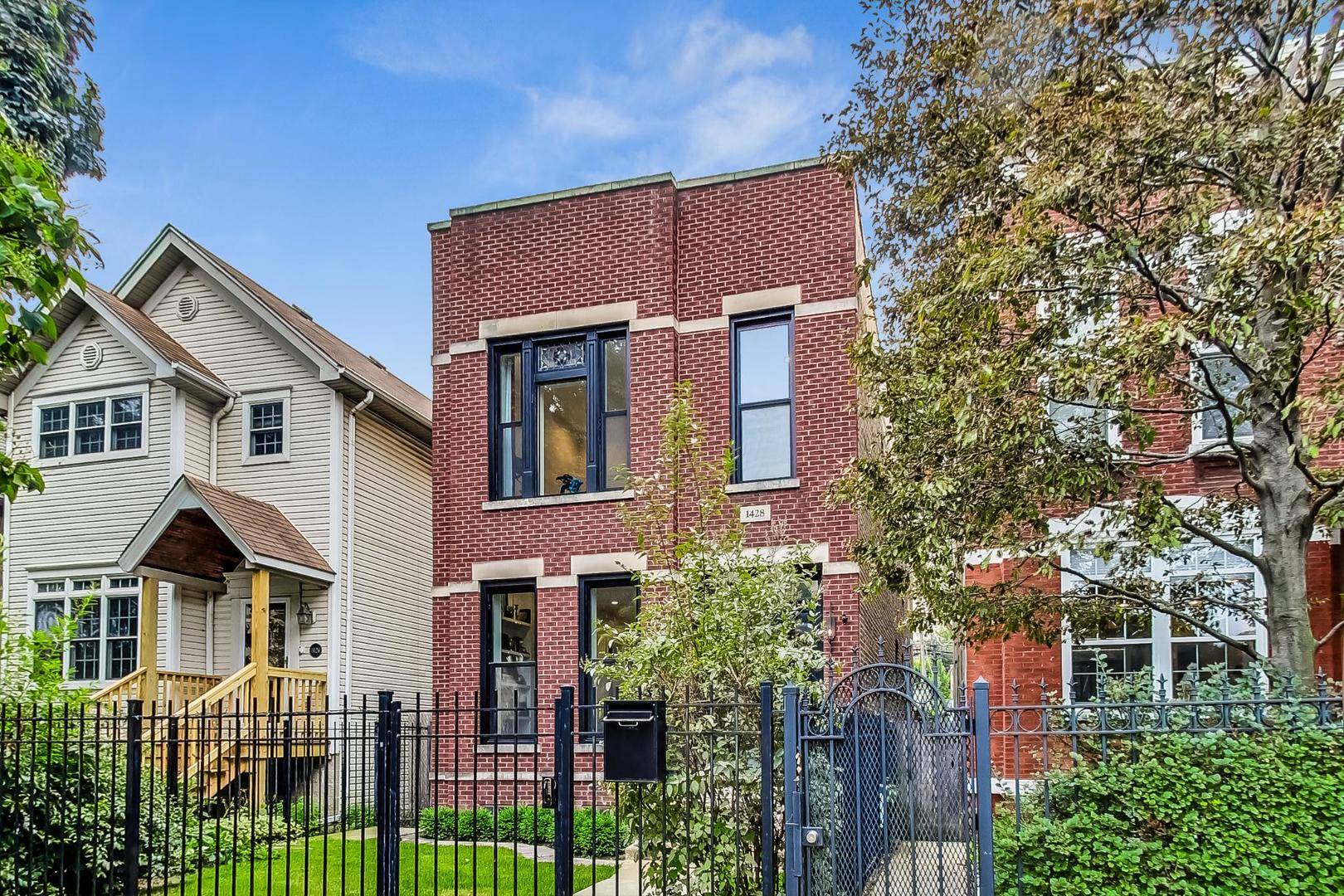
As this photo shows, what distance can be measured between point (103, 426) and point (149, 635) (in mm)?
4100

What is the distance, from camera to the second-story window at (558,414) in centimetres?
1402

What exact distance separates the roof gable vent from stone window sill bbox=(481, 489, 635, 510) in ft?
25.0

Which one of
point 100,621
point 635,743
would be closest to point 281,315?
point 100,621

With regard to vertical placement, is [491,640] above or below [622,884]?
above

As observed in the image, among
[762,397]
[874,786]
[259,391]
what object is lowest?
[874,786]

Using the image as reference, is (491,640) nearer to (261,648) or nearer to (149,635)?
(261,648)

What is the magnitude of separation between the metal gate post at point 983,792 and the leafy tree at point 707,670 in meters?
1.24

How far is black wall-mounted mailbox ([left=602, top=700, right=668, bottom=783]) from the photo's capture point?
6578 mm

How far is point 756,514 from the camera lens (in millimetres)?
12984

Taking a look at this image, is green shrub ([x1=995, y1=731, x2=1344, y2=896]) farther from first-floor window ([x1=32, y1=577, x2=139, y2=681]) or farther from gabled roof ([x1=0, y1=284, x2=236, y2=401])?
first-floor window ([x1=32, y1=577, x2=139, y2=681])

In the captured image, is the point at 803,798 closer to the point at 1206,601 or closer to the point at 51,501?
the point at 1206,601

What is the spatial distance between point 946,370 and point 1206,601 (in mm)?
3614

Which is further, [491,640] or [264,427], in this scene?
[264,427]

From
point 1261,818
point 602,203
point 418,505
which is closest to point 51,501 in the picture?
point 418,505
